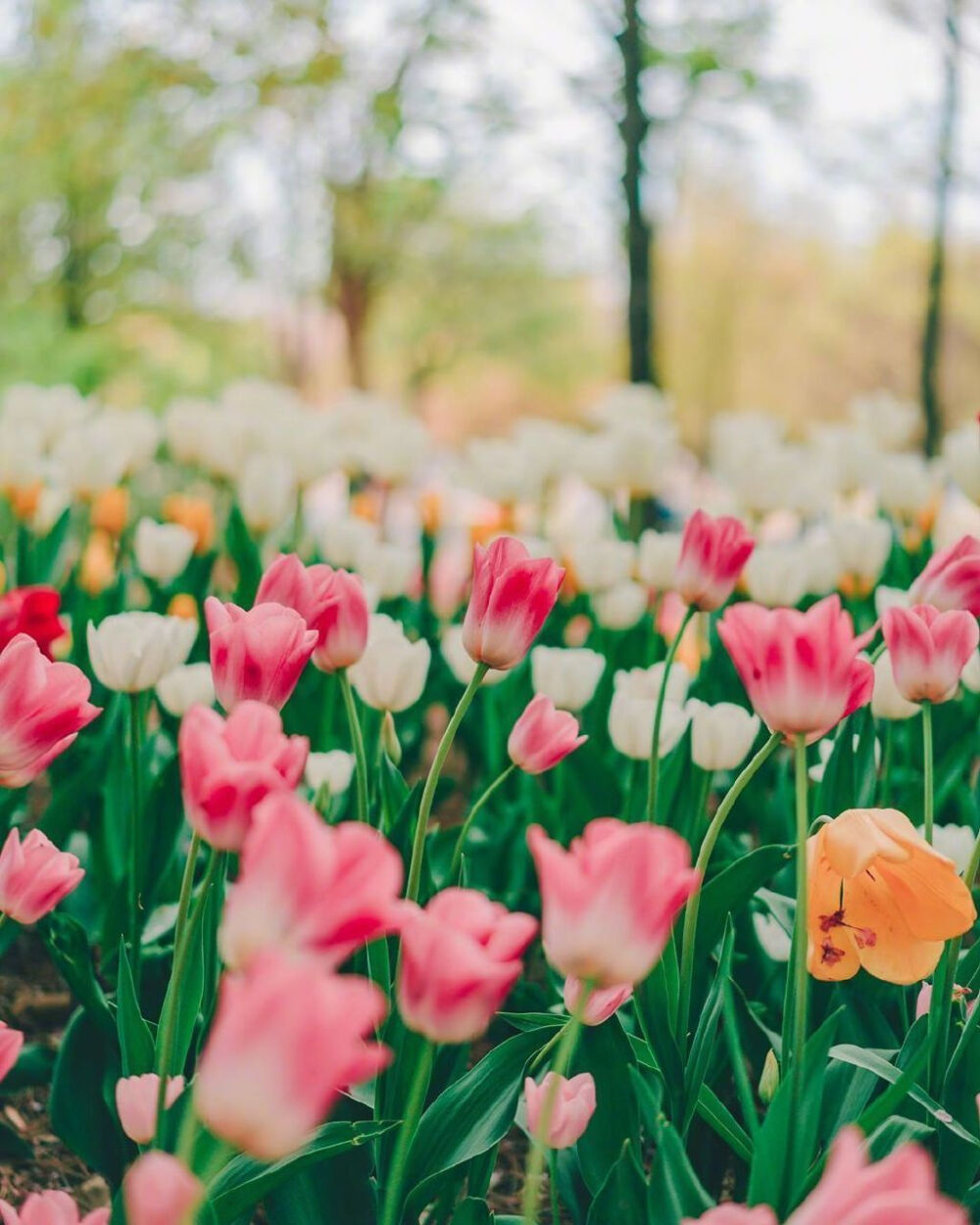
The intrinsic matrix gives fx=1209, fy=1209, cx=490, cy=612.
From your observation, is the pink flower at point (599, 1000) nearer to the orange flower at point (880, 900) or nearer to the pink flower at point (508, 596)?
the orange flower at point (880, 900)

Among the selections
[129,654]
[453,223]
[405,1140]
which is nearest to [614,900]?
[405,1140]

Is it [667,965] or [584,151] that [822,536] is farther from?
[584,151]

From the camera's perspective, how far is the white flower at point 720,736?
1.40m

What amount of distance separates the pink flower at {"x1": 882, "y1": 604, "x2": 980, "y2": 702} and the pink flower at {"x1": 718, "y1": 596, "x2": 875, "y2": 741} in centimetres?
17

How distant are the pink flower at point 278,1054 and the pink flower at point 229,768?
0.17 meters

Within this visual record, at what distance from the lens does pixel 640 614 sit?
2258mm

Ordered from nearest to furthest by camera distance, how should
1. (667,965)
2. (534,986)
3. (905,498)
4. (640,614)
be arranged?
(667,965) → (534,986) → (640,614) → (905,498)

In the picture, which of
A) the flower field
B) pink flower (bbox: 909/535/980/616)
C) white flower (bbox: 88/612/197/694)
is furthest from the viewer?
white flower (bbox: 88/612/197/694)

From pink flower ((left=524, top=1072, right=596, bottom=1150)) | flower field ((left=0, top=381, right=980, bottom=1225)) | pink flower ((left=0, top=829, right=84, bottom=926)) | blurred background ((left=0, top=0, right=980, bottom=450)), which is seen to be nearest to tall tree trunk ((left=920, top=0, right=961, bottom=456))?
blurred background ((left=0, top=0, right=980, bottom=450))

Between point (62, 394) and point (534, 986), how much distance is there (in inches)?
82.6

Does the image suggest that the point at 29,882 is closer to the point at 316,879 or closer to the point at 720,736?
the point at 316,879

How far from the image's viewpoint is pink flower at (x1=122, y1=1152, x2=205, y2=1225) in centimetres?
57

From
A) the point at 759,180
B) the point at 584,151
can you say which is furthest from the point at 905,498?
the point at 759,180

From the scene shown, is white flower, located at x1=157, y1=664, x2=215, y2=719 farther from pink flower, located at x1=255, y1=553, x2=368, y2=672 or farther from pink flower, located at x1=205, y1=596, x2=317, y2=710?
pink flower, located at x1=205, y1=596, x2=317, y2=710
